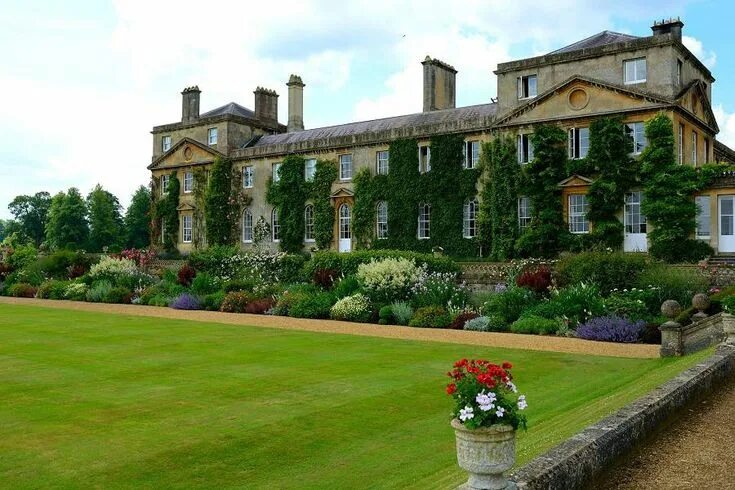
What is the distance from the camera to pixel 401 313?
1994 cm

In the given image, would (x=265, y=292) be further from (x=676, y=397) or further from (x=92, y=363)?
(x=676, y=397)

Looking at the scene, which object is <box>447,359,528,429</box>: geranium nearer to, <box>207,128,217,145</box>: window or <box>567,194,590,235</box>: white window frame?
<box>567,194,590,235</box>: white window frame

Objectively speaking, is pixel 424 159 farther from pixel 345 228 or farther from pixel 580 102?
Result: pixel 580 102

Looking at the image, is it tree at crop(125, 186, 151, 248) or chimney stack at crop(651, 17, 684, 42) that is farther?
tree at crop(125, 186, 151, 248)

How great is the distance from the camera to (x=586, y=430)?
6125mm

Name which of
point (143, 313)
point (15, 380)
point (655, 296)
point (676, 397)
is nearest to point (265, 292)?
point (143, 313)

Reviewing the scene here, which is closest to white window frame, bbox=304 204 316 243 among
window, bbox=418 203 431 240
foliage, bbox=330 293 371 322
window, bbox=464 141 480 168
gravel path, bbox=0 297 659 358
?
window, bbox=418 203 431 240

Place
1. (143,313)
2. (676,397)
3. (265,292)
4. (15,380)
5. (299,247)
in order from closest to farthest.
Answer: (676,397)
(15,380)
(143,313)
(265,292)
(299,247)

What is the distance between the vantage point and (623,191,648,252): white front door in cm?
2839

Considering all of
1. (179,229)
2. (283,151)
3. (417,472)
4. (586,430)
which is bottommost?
(417,472)

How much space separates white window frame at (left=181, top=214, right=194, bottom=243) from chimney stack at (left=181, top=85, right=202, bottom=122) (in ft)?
21.6

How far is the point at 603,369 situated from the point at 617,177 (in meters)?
18.2

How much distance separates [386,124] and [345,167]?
133 inches

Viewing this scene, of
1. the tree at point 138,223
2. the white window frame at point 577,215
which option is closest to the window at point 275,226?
the white window frame at point 577,215
